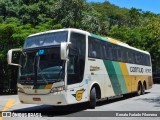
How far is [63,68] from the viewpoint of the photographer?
11.9m

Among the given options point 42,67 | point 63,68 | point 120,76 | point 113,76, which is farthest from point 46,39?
point 120,76

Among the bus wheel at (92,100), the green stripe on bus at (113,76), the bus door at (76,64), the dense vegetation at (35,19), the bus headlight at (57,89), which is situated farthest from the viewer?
the dense vegetation at (35,19)

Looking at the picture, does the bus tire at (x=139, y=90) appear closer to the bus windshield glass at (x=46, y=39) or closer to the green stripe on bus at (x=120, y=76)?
the green stripe on bus at (x=120, y=76)

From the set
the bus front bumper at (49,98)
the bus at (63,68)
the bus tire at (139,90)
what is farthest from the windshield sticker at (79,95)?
the bus tire at (139,90)

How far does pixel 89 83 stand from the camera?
A: 1355cm

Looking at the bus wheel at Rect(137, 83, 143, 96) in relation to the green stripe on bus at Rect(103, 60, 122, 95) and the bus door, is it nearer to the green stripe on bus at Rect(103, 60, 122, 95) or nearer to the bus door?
the green stripe on bus at Rect(103, 60, 122, 95)

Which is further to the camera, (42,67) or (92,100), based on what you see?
(92,100)

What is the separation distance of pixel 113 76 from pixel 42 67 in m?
5.30

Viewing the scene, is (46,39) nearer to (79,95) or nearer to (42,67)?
(42,67)

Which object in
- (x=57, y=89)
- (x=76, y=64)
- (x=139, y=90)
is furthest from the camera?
(x=139, y=90)

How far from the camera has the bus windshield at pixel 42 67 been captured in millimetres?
11898

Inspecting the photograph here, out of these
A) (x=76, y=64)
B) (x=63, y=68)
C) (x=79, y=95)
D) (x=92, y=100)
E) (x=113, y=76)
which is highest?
(x=76, y=64)

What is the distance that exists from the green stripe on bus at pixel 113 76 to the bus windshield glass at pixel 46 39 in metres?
3.38

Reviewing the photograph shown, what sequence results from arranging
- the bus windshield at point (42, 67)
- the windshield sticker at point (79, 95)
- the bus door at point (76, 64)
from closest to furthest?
the bus windshield at point (42, 67) < the bus door at point (76, 64) < the windshield sticker at point (79, 95)
